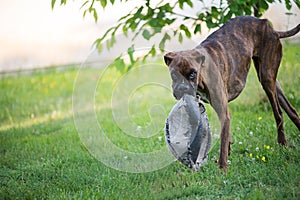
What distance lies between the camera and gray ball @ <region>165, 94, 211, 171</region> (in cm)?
414

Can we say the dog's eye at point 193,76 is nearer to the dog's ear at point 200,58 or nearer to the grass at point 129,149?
the dog's ear at point 200,58

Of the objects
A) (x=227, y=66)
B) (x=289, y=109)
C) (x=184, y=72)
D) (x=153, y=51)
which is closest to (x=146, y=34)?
(x=153, y=51)

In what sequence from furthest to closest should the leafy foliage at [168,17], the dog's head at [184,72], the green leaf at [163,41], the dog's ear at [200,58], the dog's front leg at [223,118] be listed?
1. the leafy foliage at [168,17]
2. the green leaf at [163,41]
3. the dog's front leg at [223,118]
4. the dog's ear at [200,58]
5. the dog's head at [184,72]

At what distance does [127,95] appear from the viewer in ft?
18.6

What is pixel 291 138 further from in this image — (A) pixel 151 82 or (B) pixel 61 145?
(B) pixel 61 145

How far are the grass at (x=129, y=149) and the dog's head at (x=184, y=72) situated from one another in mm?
677

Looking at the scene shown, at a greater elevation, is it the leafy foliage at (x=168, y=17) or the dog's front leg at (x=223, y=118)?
the leafy foliage at (x=168, y=17)

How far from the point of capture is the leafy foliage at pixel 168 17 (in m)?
4.95

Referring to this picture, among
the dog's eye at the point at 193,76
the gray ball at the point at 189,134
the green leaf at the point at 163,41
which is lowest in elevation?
the gray ball at the point at 189,134

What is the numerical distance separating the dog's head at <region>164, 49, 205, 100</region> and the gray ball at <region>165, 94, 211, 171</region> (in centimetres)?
14

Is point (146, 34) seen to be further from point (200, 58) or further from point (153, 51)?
point (200, 58)

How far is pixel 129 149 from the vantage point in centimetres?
529

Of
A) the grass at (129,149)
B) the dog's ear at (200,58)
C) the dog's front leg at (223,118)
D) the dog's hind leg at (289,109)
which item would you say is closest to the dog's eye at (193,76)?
the dog's ear at (200,58)

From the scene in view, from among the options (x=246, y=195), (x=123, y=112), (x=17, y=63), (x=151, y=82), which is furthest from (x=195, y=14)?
(x=17, y=63)
